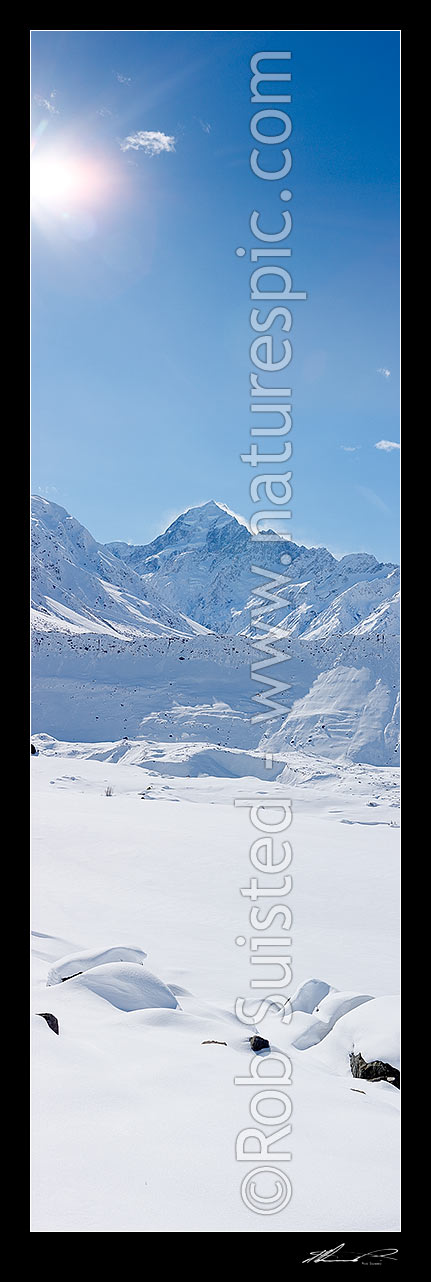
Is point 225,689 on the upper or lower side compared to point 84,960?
upper

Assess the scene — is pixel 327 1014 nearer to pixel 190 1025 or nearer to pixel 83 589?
pixel 190 1025

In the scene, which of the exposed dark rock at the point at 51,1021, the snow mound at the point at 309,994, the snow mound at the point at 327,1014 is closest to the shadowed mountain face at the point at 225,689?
the snow mound at the point at 309,994

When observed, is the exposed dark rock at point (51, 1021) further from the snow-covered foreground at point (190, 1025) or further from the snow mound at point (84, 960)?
the snow mound at point (84, 960)

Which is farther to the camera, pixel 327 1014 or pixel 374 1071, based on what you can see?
pixel 327 1014

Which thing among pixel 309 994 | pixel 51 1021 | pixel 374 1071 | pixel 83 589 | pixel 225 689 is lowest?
pixel 309 994

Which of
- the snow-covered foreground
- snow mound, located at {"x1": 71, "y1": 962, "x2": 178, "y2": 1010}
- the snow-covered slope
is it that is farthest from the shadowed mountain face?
the snow-covered slope

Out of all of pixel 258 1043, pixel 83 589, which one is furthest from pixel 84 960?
pixel 83 589

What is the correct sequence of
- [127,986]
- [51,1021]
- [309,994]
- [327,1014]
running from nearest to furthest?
[51,1021], [127,986], [327,1014], [309,994]
